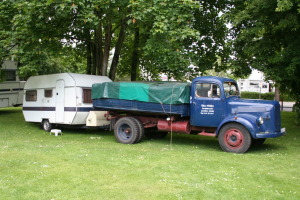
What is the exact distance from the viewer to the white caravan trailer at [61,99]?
15.4 meters

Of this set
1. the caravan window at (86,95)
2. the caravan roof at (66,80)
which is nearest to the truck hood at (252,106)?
the caravan window at (86,95)

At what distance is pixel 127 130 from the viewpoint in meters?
13.5

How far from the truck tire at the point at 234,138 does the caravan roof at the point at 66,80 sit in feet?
23.0

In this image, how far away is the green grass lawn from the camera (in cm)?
695

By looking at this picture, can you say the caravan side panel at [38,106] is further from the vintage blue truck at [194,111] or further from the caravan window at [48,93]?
the vintage blue truck at [194,111]

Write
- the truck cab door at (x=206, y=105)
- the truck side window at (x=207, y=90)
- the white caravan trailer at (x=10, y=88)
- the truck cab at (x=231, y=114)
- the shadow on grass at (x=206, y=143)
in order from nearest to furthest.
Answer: the truck cab at (x=231, y=114) → the truck cab door at (x=206, y=105) → the truck side window at (x=207, y=90) → the shadow on grass at (x=206, y=143) → the white caravan trailer at (x=10, y=88)

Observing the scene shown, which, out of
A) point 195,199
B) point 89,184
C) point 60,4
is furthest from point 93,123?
point 195,199

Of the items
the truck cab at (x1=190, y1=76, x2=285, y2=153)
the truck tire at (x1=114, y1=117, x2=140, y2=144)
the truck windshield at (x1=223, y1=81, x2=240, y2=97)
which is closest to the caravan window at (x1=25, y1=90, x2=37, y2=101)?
the truck tire at (x1=114, y1=117, x2=140, y2=144)

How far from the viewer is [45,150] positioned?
1127 centimetres

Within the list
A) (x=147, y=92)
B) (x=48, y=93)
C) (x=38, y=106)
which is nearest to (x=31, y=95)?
(x=38, y=106)

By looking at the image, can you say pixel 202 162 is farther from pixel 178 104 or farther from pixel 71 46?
pixel 71 46

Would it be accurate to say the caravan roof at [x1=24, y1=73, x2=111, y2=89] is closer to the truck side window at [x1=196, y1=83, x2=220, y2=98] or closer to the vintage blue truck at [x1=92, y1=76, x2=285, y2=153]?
the vintage blue truck at [x1=92, y1=76, x2=285, y2=153]

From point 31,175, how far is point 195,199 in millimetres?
3887

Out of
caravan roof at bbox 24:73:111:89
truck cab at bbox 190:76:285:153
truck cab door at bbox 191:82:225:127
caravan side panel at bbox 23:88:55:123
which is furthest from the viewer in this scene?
caravan side panel at bbox 23:88:55:123
